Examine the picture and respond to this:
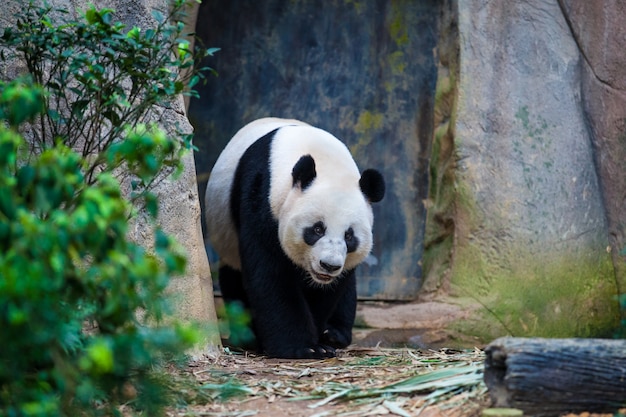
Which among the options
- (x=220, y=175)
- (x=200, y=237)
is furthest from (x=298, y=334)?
(x=220, y=175)

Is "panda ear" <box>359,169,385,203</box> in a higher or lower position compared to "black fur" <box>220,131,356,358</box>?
higher

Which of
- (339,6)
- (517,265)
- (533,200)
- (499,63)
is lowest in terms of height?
(517,265)

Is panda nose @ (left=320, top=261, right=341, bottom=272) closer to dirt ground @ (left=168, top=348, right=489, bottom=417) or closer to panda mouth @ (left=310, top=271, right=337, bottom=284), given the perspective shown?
panda mouth @ (left=310, top=271, right=337, bottom=284)

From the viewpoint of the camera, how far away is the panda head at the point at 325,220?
5.83 metres

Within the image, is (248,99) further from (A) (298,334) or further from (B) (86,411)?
(B) (86,411)

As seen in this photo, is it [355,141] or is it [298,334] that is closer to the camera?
[298,334]

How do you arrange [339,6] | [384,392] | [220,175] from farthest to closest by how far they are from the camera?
[339,6] < [220,175] < [384,392]

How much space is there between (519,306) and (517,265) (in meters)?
0.36

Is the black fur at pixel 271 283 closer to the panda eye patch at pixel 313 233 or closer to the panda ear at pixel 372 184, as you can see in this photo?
the panda eye patch at pixel 313 233

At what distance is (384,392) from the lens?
4.43 meters

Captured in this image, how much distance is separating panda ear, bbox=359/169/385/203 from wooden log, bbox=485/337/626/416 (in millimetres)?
2499

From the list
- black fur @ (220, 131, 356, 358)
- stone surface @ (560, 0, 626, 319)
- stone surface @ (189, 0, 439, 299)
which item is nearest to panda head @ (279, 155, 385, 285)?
black fur @ (220, 131, 356, 358)

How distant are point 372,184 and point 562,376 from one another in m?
2.70

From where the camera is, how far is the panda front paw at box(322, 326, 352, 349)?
22.5 feet
